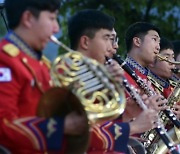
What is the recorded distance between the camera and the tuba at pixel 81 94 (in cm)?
383

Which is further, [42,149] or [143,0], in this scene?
[143,0]

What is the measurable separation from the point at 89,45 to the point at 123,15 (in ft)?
29.4

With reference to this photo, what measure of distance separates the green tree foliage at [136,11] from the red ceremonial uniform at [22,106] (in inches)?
366

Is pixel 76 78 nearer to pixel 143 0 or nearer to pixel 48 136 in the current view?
pixel 48 136

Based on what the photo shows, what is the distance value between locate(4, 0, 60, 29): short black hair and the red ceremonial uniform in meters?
0.12

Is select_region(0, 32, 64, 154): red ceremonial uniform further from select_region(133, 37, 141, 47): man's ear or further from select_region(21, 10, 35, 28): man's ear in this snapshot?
select_region(133, 37, 141, 47): man's ear

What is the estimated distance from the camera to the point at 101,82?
399 cm

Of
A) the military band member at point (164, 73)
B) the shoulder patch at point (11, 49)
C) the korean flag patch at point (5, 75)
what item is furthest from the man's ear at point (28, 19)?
the military band member at point (164, 73)

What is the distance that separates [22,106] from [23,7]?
555 mm

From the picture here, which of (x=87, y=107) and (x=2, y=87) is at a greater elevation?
(x=2, y=87)

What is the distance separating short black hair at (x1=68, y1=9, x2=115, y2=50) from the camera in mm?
4871

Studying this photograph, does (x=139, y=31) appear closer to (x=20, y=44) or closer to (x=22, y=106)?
(x=20, y=44)

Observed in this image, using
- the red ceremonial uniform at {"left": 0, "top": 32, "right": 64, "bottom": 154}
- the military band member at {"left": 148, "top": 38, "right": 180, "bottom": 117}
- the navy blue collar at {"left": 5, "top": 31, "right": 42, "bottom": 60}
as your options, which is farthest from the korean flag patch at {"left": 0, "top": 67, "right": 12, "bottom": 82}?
the military band member at {"left": 148, "top": 38, "right": 180, "bottom": 117}

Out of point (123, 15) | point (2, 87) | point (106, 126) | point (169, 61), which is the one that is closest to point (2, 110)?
point (2, 87)
